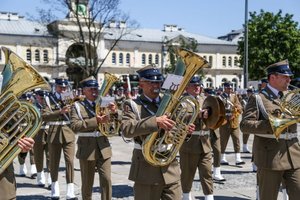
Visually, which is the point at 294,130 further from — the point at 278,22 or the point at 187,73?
the point at 278,22

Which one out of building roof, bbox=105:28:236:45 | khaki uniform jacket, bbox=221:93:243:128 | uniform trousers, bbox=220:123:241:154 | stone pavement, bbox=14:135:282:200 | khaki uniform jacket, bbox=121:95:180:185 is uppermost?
building roof, bbox=105:28:236:45

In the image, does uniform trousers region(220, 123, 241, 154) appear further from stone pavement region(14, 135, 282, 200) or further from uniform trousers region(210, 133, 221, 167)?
uniform trousers region(210, 133, 221, 167)

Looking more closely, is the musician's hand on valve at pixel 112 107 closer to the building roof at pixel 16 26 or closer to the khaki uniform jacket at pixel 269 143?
the khaki uniform jacket at pixel 269 143

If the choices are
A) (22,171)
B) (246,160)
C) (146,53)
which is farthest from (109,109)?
(146,53)

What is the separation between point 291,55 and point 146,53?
40237mm

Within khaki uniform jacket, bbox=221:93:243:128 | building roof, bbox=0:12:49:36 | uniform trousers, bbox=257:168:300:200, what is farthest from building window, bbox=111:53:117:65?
uniform trousers, bbox=257:168:300:200

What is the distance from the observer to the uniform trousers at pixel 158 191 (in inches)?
198

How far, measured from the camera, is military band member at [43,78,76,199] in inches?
328

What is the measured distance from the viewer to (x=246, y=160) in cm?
1235

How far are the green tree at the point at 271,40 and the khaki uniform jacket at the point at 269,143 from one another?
3934 centimetres

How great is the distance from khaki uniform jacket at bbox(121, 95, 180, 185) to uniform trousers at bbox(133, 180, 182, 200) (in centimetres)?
6

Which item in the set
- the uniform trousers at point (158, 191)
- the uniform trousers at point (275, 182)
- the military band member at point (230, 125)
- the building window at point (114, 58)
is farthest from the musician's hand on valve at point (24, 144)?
the building window at point (114, 58)

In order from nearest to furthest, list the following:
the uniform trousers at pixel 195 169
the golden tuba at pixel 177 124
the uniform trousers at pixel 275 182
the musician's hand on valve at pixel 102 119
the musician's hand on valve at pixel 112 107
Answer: the golden tuba at pixel 177 124, the uniform trousers at pixel 275 182, the musician's hand on valve at pixel 102 119, the musician's hand on valve at pixel 112 107, the uniform trousers at pixel 195 169

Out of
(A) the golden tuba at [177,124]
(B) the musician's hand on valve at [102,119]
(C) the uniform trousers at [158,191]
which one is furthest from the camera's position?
(B) the musician's hand on valve at [102,119]
